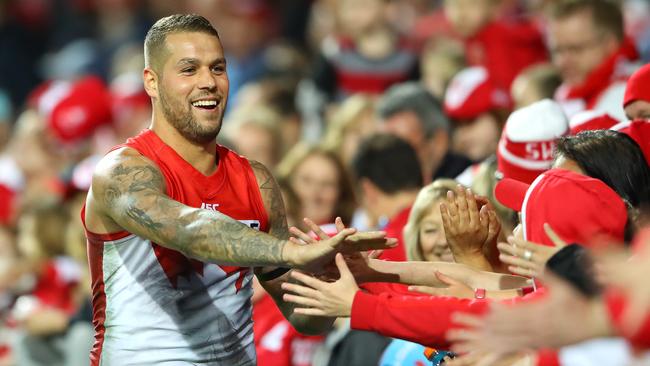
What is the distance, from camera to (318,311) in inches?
173

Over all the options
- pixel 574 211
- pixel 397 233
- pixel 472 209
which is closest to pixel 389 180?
pixel 397 233

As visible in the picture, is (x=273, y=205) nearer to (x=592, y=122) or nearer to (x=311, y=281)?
(x=311, y=281)

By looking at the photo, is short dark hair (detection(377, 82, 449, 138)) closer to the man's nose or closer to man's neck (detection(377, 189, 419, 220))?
man's neck (detection(377, 189, 419, 220))

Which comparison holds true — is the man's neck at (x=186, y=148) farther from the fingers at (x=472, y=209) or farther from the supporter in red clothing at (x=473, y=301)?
the fingers at (x=472, y=209)

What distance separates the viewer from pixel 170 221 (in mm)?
4379

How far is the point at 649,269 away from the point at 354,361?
3.28m

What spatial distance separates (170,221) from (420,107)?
13.5ft

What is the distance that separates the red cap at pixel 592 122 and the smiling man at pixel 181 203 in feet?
5.96

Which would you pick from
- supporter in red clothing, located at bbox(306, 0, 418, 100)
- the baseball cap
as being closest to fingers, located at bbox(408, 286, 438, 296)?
the baseball cap

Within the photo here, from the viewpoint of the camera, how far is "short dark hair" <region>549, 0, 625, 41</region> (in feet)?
24.9

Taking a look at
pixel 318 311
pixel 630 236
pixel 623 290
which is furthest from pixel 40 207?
pixel 623 290

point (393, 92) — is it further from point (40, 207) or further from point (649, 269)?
point (649, 269)

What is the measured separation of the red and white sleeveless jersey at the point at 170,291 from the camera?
472cm

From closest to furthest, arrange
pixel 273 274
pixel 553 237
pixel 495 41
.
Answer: pixel 553 237, pixel 273 274, pixel 495 41
